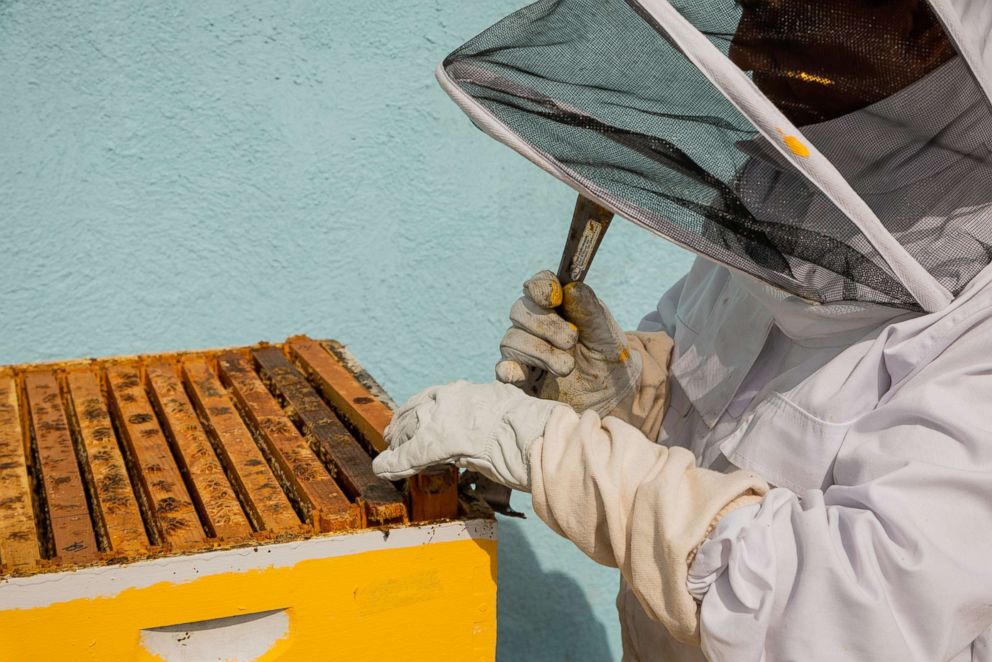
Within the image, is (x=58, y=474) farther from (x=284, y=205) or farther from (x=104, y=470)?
(x=284, y=205)

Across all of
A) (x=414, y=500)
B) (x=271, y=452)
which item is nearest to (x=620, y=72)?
(x=414, y=500)

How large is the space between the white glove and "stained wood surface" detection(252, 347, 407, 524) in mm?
43

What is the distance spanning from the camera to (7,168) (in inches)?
113

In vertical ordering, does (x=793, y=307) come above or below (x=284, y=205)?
above

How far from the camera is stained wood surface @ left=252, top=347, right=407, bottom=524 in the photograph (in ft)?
4.55

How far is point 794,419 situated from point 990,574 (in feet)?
1.06

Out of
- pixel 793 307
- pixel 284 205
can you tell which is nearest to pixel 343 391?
pixel 793 307

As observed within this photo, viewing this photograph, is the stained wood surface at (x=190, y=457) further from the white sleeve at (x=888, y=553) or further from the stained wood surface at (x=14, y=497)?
the white sleeve at (x=888, y=553)

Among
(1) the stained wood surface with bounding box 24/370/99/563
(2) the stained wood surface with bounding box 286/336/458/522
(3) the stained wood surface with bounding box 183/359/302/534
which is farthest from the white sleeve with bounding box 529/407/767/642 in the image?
(1) the stained wood surface with bounding box 24/370/99/563

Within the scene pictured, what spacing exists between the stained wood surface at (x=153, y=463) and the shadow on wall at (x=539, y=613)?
1.37m

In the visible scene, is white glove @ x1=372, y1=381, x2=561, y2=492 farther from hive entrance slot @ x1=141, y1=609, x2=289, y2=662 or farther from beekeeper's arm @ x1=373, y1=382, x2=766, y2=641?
hive entrance slot @ x1=141, y1=609, x2=289, y2=662

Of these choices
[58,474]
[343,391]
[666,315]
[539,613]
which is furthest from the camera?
[539,613]

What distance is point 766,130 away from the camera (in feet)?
3.67

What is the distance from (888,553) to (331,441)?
88cm
